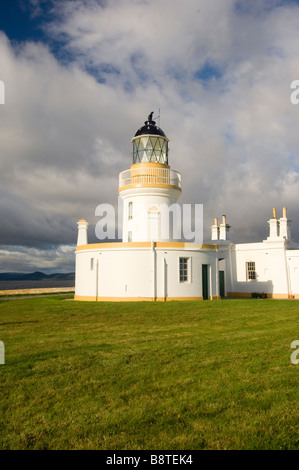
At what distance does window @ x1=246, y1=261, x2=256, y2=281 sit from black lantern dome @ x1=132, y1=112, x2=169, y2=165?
10064 millimetres

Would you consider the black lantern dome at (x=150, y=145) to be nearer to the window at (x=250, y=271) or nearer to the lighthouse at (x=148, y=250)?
the lighthouse at (x=148, y=250)

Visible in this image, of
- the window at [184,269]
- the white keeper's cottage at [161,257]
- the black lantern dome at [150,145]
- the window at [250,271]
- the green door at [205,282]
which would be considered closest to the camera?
the white keeper's cottage at [161,257]

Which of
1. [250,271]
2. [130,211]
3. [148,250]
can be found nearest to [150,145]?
[130,211]

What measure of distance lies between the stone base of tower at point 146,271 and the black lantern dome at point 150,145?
6242 millimetres

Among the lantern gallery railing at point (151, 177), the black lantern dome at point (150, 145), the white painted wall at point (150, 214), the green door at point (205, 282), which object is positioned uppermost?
the black lantern dome at point (150, 145)

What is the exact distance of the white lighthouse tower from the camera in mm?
23203

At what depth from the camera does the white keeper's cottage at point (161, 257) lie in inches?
830

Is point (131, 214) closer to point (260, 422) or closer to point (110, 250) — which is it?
point (110, 250)

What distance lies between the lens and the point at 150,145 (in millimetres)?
23969

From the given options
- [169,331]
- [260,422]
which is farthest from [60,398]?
[169,331]

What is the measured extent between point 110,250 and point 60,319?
8.97m

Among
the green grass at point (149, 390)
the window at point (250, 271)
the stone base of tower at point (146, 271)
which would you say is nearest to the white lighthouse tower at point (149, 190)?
the stone base of tower at point (146, 271)

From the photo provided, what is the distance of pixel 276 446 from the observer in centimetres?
362

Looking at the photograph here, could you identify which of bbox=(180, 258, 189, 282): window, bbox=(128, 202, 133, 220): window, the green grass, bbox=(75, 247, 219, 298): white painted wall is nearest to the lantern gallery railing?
bbox=(128, 202, 133, 220): window
